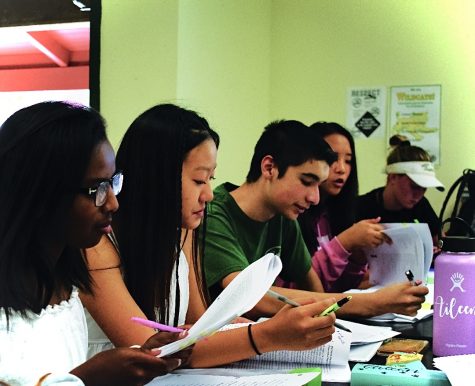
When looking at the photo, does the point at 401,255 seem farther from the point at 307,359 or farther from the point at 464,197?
the point at 464,197

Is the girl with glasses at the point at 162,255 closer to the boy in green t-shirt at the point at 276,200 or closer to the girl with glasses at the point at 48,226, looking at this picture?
the girl with glasses at the point at 48,226

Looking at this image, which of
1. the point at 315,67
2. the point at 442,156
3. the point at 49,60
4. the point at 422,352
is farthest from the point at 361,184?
the point at 422,352

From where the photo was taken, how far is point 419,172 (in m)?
2.94

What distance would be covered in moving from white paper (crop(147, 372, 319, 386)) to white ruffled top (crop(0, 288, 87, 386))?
0.45 feet

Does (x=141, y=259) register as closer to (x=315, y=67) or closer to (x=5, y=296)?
(x=5, y=296)

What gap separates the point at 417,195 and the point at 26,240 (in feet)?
8.14

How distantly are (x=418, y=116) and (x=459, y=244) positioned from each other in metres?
2.49

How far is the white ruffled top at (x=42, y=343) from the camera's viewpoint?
79 cm

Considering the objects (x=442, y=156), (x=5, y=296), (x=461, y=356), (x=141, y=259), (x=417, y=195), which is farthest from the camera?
(x=442, y=156)

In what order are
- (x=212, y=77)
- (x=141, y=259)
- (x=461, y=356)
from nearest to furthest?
(x=461, y=356)
(x=141, y=259)
(x=212, y=77)

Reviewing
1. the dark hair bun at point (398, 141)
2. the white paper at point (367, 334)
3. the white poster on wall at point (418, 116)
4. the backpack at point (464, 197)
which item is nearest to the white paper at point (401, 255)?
the white paper at point (367, 334)

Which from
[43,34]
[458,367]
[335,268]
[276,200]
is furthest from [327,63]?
[458,367]

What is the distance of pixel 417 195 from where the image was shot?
119 inches

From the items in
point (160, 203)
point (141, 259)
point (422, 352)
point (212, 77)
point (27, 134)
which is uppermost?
point (212, 77)
